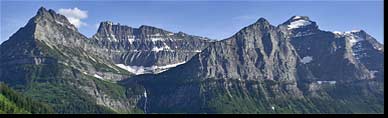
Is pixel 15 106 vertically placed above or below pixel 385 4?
below

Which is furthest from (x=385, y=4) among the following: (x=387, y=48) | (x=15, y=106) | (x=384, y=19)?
(x=15, y=106)
